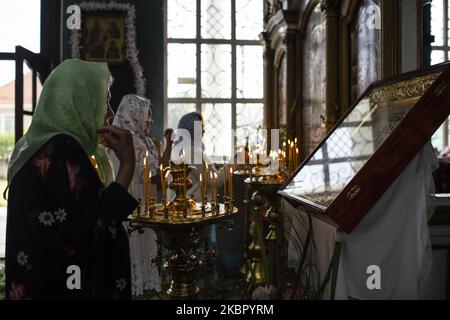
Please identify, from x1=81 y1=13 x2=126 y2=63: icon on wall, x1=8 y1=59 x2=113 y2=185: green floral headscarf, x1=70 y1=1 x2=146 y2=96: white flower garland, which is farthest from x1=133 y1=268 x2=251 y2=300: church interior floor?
x1=81 y1=13 x2=126 y2=63: icon on wall

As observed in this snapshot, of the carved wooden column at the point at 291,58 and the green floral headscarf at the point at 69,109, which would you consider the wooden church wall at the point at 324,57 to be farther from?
the green floral headscarf at the point at 69,109

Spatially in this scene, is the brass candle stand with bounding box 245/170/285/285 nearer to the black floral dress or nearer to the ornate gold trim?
the ornate gold trim

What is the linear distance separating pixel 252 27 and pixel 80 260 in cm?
655

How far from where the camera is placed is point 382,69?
3115mm

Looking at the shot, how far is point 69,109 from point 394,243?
147cm

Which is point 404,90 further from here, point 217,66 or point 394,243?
point 217,66

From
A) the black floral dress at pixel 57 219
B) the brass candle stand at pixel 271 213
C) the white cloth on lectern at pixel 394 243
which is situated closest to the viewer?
the black floral dress at pixel 57 219

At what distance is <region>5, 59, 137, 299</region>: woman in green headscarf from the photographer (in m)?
1.64

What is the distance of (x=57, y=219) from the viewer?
1636 millimetres

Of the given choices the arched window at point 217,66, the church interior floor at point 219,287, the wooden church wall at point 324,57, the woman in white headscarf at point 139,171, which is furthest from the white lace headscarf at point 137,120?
the arched window at point 217,66

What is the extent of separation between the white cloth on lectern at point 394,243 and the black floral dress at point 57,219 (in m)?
0.99

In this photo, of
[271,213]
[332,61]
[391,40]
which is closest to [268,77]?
[332,61]

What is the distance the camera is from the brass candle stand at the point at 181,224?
183cm
